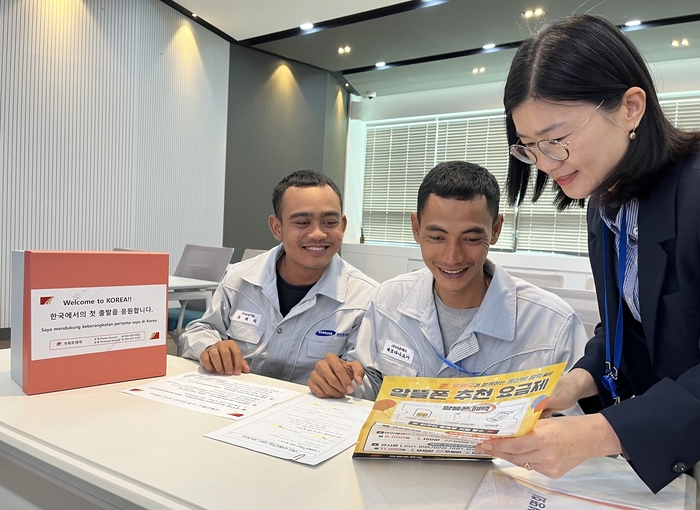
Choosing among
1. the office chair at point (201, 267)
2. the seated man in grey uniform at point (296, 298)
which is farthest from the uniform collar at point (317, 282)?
the office chair at point (201, 267)

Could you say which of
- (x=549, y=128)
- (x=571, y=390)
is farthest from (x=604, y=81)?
(x=571, y=390)

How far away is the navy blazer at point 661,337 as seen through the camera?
692mm

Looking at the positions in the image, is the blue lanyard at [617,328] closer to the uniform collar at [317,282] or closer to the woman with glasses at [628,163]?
the woman with glasses at [628,163]

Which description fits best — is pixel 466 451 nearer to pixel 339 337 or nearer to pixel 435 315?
pixel 435 315

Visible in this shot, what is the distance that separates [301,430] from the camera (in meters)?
0.90

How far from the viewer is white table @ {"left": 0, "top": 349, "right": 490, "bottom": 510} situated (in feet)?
2.19

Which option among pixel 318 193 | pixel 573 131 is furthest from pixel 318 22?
pixel 573 131

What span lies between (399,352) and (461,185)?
0.50 m

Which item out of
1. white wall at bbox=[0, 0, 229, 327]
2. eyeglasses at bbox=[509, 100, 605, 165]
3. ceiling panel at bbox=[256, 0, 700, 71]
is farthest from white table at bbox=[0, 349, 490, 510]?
ceiling panel at bbox=[256, 0, 700, 71]

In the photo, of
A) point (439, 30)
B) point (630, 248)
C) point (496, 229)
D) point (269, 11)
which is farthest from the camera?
point (439, 30)

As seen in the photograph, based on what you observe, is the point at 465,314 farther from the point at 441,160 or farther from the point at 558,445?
the point at 441,160

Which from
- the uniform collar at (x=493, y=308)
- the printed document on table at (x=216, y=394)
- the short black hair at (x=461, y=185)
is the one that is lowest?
the printed document on table at (x=216, y=394)

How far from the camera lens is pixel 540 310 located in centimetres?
140

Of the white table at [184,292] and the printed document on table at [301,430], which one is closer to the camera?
the printed document on table at [301,430]
